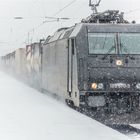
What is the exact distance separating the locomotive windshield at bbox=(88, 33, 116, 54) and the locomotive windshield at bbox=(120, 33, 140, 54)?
0.23 meters

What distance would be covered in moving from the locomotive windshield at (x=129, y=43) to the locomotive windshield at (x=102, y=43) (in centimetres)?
23

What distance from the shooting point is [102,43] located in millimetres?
12773

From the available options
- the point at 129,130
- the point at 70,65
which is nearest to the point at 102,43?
the point at 70,65

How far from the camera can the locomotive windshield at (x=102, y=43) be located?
12.7 meters

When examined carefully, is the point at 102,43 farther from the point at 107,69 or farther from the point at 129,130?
the point at 129,130

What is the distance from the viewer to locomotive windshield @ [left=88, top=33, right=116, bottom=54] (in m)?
12.7

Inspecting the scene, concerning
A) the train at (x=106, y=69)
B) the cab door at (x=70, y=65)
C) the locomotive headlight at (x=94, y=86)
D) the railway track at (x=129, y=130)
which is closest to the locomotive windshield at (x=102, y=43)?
the train at (x=106, y=69)

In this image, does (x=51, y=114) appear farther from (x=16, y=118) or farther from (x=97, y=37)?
(x=97, y=37)

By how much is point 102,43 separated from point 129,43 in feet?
2.49

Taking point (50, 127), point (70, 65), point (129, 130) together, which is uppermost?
point (70, 65)

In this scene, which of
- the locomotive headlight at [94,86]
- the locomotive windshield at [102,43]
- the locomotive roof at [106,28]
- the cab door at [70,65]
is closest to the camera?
the locomotive headlight at [94,86]

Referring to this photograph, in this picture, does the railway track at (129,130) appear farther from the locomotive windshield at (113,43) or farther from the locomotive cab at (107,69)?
the locomotive windshield at (113,43)

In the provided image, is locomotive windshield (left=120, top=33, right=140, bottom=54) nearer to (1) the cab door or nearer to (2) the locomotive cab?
(2) the locomotive cab

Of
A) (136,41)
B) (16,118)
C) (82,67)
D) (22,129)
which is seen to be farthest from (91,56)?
(22,129)
